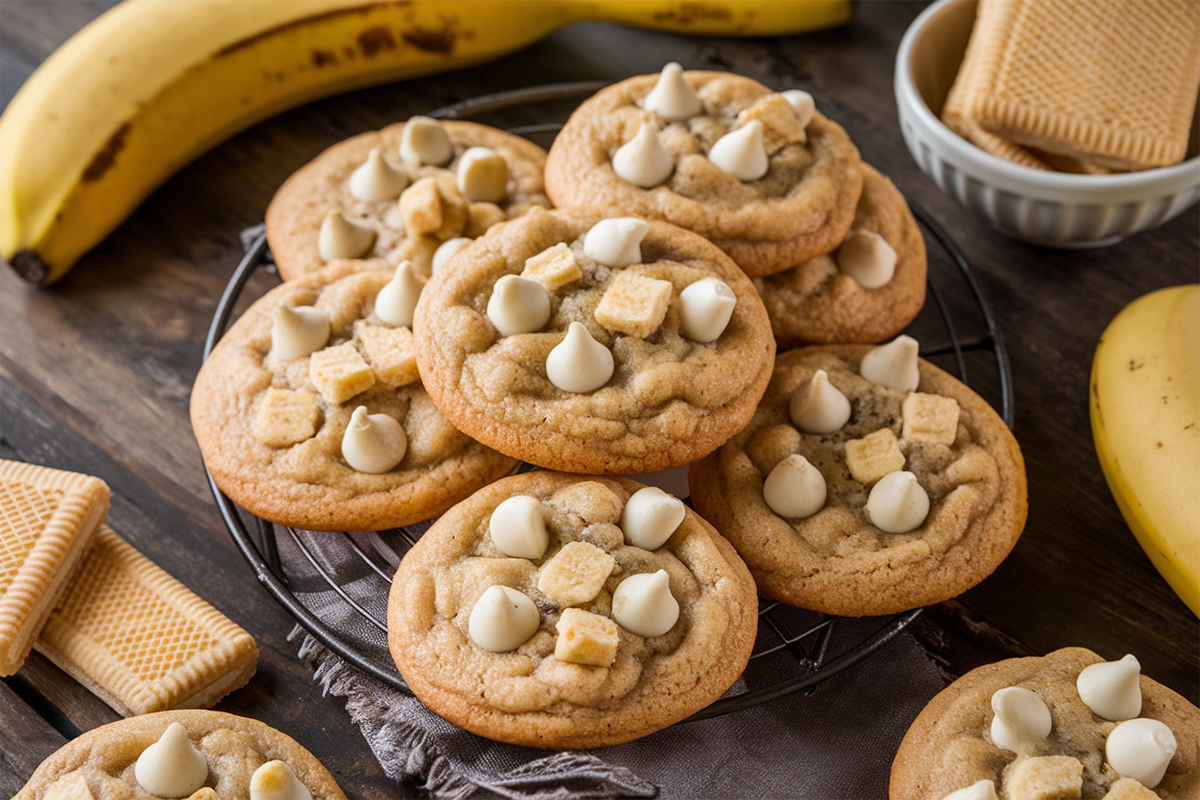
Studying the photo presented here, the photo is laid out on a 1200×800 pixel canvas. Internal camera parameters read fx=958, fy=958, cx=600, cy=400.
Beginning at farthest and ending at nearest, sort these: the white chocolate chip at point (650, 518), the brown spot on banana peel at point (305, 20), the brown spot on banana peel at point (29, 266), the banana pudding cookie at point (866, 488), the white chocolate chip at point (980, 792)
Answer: the brown spot on banana peel at point (305, 20) → the brown spot on banana peel at point (29, 266) → the banana pudding cookie at point (866, 488) → the white chocolate chip at point (650, 518) → the white chocolate chip at point (980, 792)

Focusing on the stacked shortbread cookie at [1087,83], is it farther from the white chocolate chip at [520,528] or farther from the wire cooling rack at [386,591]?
the white chocolate chip at [520,528]

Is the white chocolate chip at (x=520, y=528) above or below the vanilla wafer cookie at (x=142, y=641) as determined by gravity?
above

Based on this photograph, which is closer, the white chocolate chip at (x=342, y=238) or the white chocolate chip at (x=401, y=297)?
the white chocolate chip at (x=401, y=297)

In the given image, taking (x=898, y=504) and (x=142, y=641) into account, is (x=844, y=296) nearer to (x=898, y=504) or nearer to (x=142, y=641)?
(x=898, y=504)

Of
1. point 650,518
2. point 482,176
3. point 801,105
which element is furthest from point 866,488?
point 482,176

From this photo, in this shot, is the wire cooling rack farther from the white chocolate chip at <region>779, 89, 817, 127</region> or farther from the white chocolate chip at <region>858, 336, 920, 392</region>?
the white chocolate chip at <region>779, 89, 817, 127</region>

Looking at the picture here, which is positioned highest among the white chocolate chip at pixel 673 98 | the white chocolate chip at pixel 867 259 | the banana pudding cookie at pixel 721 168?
the white chocolate chip at pixel 673 98

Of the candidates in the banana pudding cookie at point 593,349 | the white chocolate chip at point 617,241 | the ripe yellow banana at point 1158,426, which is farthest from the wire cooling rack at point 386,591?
the white chocolate chip at point 617,241
